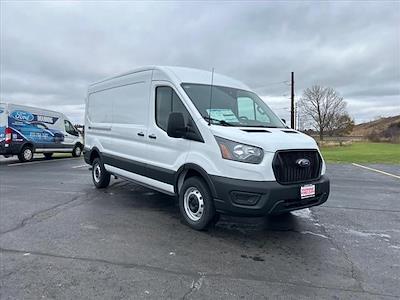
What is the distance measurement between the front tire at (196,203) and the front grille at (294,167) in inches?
41.5

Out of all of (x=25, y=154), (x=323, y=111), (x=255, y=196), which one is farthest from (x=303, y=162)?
(x=323, y=111)

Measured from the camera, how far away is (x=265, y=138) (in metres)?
4.67

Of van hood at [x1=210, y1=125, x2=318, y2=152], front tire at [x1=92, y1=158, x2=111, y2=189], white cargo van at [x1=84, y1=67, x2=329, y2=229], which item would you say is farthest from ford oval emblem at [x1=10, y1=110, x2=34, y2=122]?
van hood at [x1=210, y1=125, x2=318, y2=152]

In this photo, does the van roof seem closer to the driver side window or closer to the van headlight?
the driver side window

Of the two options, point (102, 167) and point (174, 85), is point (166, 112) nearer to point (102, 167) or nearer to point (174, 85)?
point (174, 85)

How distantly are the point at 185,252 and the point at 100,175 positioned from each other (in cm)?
477

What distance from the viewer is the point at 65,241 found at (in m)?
4.68

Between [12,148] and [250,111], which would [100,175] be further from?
[12,148]

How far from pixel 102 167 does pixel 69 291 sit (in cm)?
520

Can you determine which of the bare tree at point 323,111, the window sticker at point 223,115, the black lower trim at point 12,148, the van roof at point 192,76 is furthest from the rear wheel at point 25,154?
the bare tree at point 323,111

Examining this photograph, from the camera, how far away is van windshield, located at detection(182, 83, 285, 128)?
5.32 meters

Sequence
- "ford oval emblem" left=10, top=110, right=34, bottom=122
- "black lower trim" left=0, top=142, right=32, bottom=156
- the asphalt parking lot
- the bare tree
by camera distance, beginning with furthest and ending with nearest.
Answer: the bare tree
"ford oval emblem" left=10, top=110, right=34, bottom=122
"black lower trim" left=0, top=142, right=32, bottom=156
the asphalt parking lot

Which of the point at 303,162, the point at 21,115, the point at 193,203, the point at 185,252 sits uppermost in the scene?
the point at 21,115

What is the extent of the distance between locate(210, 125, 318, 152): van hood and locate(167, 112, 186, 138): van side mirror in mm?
527
